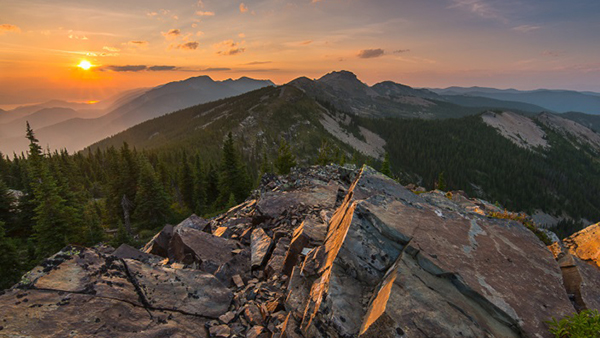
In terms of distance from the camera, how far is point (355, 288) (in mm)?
6523

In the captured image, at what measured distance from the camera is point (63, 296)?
20.4 ft

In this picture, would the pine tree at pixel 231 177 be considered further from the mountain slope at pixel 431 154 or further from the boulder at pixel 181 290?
the mountain slope at pixel 431 154

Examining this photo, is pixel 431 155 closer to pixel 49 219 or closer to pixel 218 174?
pixel 218 174

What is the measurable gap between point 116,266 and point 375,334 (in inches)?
300

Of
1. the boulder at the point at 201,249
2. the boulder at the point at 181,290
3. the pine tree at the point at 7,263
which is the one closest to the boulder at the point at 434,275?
the boulder at the point at 181,290

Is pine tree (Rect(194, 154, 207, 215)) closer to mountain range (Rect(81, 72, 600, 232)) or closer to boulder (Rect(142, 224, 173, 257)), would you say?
boulder (Rect(142, 224, 173, 257))

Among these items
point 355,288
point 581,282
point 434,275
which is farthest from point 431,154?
point 355,288

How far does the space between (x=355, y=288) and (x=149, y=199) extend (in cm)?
4480

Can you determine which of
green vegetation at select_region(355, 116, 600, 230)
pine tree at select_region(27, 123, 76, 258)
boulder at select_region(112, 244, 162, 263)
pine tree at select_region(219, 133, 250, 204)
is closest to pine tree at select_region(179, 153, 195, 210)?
pine tree at select_region(219, 133, 250, 204)

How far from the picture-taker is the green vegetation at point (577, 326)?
16.4 feet

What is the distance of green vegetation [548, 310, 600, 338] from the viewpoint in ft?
16.4

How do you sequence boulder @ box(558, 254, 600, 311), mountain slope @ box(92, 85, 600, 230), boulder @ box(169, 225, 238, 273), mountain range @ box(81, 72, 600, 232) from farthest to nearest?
mountain slope @ box(92, 85, 600, 230) < mountain range @ box(81, 72, 600, 232) < boulder @ box(169, 225, 238, 273) < boulder @ box(558, 254, 600, 311)

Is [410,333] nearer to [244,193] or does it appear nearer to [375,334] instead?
[375,334]

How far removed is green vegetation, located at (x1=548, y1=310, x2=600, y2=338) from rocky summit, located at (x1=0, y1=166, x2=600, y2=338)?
8.8 inches
